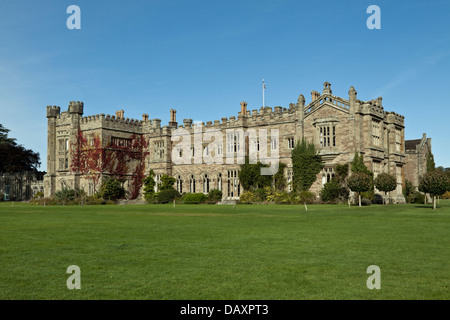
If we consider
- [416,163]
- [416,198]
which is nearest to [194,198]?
[416,198]

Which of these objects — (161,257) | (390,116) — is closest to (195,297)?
(161,257)

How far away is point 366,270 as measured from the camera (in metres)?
7.98

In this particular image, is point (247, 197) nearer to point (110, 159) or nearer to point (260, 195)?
point (260, 195)

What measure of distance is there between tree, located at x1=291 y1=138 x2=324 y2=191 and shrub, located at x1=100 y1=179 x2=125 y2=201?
19253 millimetres

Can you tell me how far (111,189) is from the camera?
146 feet

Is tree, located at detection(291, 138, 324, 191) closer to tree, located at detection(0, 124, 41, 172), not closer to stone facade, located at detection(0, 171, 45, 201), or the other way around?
stone facade, located at detection(0, 171, 45, 201)

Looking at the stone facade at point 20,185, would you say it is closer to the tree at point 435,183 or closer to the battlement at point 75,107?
the battlement at point 75,107

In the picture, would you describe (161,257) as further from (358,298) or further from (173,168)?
(173,168)

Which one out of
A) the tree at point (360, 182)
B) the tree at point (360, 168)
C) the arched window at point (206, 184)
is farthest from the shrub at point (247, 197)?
the tree at point (360, 182)

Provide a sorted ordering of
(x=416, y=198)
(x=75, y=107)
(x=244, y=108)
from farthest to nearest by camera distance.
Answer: (x=75, y=107) → (x=244, y=108) → (x=416, y=198)

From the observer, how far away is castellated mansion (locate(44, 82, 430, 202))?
36.0m

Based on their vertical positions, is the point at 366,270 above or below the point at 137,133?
below

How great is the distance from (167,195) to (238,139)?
9.34m
